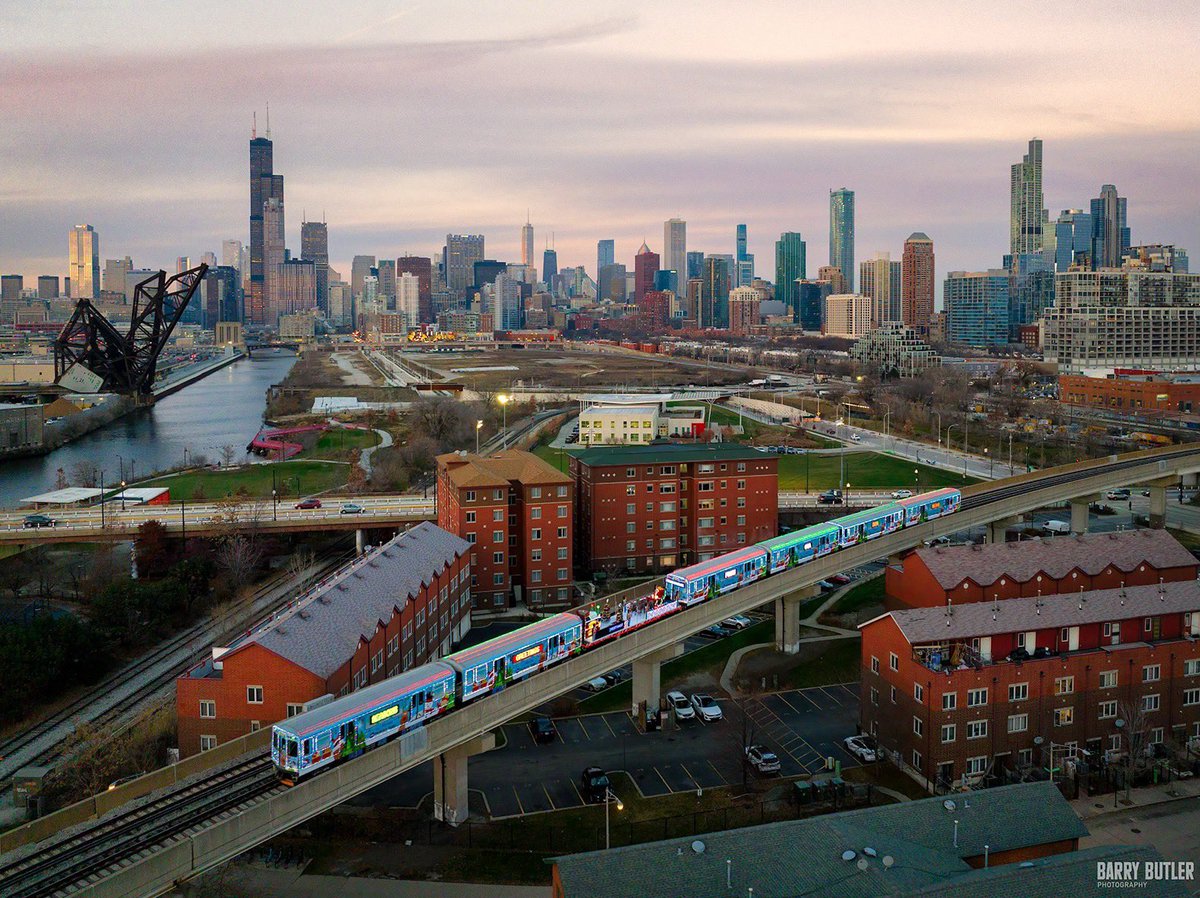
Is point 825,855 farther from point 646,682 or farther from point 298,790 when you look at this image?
point 646,682

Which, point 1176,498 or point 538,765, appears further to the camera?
point 1176,498

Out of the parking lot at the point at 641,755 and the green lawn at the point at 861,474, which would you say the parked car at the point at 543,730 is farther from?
the green lawn at the point at 861,474

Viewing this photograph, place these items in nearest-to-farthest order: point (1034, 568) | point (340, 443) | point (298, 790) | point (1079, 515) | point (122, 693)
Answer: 1. point (298, 790)
2. point (122, 693)
3. point (1034, 568)
4. point (1079, 515)
5. point (340, 443)

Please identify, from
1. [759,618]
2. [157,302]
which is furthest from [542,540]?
[157,302]

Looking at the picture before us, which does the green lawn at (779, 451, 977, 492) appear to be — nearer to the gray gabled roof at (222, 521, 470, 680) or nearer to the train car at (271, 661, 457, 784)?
the gray gabled roof at (222, 521, 470, 680)

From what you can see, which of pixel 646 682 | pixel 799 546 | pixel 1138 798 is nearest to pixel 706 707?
pixel 646 682

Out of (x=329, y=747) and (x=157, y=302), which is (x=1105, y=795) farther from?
(x=157, y=302)

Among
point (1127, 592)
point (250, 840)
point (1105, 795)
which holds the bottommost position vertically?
point (1105, 795)
